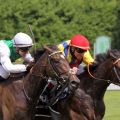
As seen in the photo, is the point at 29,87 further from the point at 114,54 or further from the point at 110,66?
the point at 114,54

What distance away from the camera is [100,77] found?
949cm

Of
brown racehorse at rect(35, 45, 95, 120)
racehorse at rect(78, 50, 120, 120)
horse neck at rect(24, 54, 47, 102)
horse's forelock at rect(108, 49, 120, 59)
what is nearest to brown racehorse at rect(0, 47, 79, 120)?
horse neck at rect(24, 54, 47, 102)

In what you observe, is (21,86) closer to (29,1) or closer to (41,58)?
(41,58)

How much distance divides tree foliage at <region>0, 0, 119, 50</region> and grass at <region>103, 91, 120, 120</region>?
2283 cm

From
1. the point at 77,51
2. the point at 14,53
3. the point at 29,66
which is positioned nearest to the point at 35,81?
the point at 29,66

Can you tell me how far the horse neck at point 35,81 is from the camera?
27.9 ft

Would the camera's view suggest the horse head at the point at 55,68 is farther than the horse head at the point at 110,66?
No

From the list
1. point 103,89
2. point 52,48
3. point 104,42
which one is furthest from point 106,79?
point 104,42

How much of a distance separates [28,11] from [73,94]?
34.3 meters

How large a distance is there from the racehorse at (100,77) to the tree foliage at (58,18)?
3291cm

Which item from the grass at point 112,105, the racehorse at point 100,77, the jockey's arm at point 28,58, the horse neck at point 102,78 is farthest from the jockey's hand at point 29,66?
the grass at point 112,105

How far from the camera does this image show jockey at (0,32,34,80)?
866cm

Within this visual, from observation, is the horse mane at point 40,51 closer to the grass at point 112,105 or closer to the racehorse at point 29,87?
the racehorse at point 29,87

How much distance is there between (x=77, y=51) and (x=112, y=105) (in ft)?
26.1
